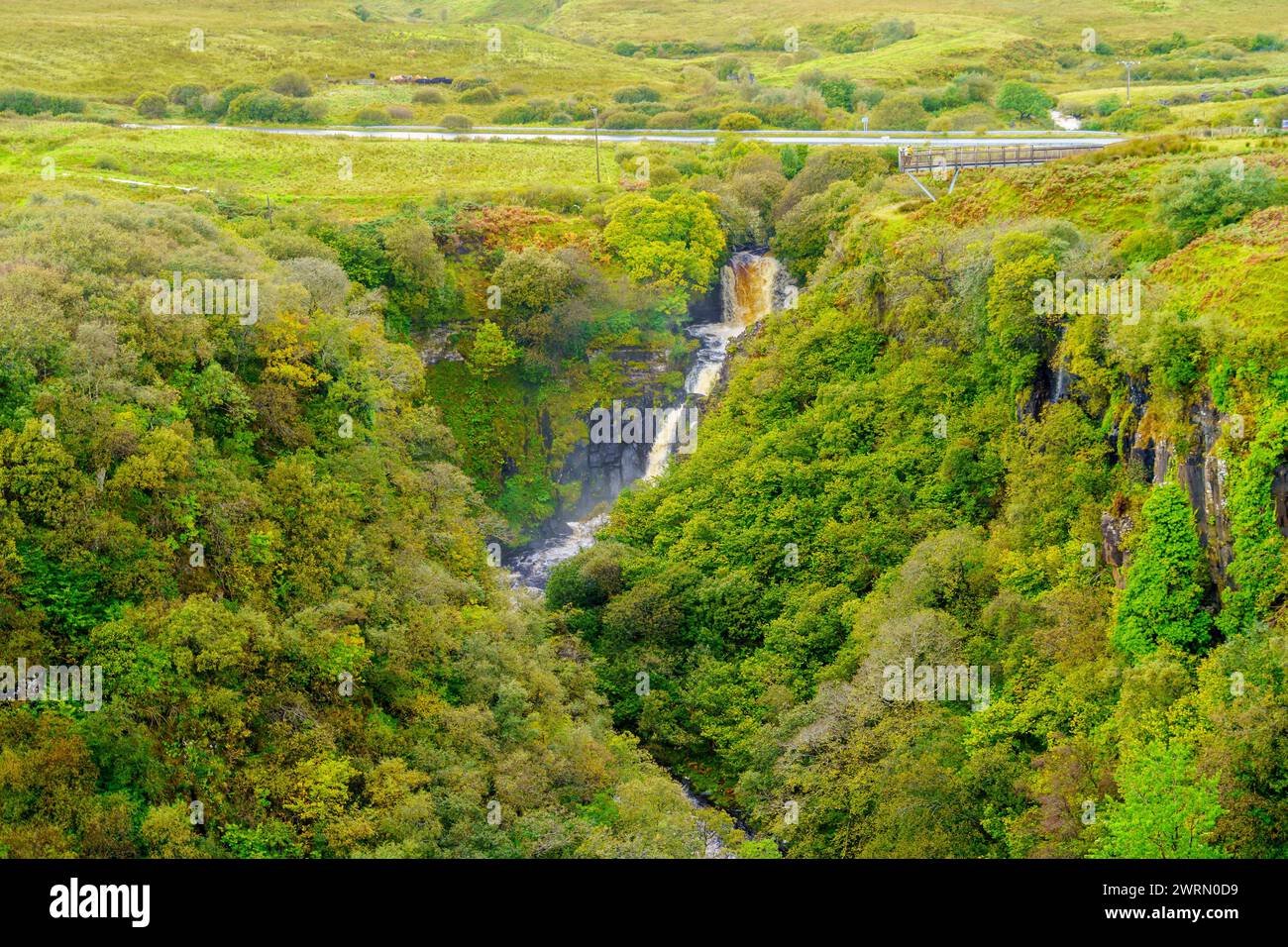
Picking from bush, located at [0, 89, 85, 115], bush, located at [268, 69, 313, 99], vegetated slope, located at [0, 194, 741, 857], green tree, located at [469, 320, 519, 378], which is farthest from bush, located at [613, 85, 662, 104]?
vegetated slope, located at [0, 194, 741, 857]

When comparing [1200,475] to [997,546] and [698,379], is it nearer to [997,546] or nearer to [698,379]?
[997,546]

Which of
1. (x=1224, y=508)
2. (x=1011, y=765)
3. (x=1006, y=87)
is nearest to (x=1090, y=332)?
(x=1224, y=508)

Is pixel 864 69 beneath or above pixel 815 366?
above

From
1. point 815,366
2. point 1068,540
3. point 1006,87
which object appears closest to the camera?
point 1068,540

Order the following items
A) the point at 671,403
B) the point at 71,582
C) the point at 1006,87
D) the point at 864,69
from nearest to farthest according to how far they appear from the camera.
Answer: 1. the point at 71,582
2. the point at 671,403
3. the point at 1006,87
4. the point at 864,69

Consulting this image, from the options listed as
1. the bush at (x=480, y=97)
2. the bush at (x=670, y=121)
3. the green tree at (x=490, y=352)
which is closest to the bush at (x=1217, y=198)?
the green tree at (x=490, y=352)

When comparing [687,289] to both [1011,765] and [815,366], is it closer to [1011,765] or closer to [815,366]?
[815,366]

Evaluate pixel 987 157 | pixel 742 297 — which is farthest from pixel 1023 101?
pixel 987 157
